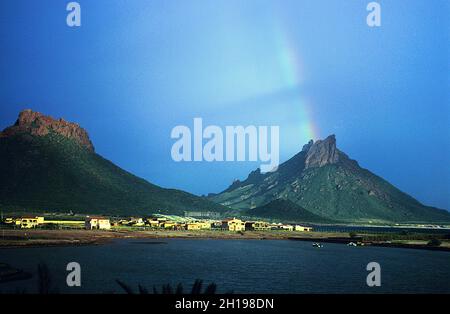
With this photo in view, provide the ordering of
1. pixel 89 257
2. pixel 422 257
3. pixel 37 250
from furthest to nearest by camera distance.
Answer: pixel 422 257, pixel 37 250, pixel 89 257

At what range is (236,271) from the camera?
247 ft

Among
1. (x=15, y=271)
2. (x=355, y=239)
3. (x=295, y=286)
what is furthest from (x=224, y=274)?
(x=355, y=239)

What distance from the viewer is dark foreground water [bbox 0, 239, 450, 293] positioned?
5976cm

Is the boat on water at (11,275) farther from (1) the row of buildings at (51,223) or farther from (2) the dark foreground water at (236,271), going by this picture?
(1) the row of buildings at (51,223)

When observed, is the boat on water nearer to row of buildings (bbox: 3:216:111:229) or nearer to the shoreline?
the shoreline

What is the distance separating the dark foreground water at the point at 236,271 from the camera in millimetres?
59763

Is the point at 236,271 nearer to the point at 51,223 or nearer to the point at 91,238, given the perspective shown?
the point at 91,238

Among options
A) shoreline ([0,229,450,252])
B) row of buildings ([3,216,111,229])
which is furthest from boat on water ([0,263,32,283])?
row of buildings ([3,216,111,229])

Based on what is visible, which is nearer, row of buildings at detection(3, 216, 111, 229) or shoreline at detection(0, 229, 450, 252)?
shoreline at detection(0, 229, 450, 252)

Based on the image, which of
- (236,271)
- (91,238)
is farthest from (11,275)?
(91,238)
